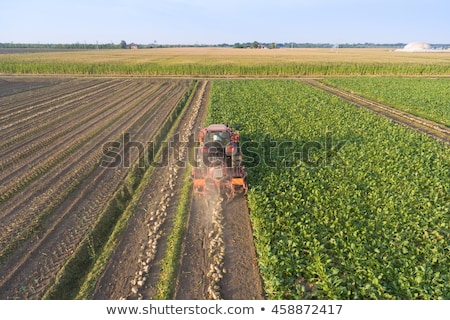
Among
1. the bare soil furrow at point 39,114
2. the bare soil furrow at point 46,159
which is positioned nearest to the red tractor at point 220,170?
the bare soil furrow at point 46,159

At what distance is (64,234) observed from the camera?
8.62 m

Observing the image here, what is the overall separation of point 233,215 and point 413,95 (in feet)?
90.1

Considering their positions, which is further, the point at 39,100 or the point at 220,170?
the point at 39,100

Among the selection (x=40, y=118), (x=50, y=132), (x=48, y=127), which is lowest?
(x=50, y=132)

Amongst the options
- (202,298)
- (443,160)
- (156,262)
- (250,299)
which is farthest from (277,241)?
(443,160)

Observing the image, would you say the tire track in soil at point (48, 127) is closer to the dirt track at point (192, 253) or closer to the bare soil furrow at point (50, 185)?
the bare soil furrow at point (50, 185)

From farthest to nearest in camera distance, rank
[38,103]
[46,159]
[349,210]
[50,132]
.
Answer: [38,103]
[50,132]
[46,159]
[349,210]

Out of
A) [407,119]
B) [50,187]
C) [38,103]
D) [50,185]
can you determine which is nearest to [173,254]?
[50,187]

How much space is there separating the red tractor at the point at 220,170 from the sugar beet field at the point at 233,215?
52 cm

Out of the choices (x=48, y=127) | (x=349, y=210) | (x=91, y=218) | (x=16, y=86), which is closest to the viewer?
(x=349, y=210)

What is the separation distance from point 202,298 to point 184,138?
11.9 m

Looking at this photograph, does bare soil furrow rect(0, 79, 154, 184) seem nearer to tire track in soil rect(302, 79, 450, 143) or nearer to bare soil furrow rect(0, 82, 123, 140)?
bare soil furrow rect(0, 82, 123, 140)

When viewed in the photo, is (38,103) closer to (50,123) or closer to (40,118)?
(40,118)
